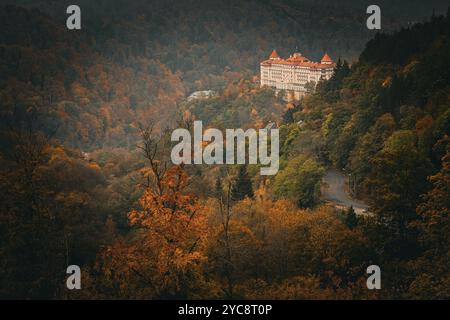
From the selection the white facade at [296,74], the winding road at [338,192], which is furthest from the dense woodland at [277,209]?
the white facade at [296,74]

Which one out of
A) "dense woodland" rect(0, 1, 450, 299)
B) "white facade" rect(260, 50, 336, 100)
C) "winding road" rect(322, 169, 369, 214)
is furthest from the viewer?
"white facade" rect(260, 50, 336, 100)

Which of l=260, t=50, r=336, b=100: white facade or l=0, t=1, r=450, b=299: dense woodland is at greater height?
l=260, t=50, r=336, b=100: white facade

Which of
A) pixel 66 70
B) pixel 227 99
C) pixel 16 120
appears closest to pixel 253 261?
pixel 16 120

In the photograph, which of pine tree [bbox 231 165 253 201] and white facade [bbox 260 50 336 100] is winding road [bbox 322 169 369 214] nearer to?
pine tree [bbox 231 165 253 201]

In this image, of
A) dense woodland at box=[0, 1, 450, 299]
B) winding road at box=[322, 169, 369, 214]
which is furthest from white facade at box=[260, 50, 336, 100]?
winding road at box=[322, 169, 369, 214]
